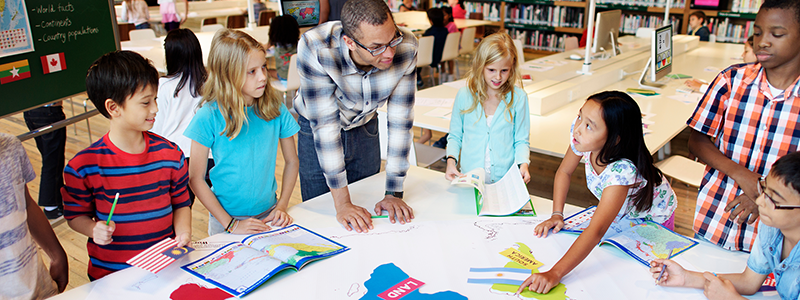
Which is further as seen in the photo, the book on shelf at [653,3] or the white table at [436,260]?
the book on shelf at [653,3]

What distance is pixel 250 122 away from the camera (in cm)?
167

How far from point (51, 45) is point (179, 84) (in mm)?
690

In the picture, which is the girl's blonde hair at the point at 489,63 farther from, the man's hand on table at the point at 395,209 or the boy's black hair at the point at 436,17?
the boy's black hair at the point at 436,17

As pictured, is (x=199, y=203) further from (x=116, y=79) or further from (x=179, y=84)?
(x=116, y=79)

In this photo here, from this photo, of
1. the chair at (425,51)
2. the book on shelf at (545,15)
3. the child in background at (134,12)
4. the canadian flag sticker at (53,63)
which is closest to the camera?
the canadian flag sticker at (53,63)

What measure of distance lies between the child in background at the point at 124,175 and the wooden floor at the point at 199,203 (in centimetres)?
115

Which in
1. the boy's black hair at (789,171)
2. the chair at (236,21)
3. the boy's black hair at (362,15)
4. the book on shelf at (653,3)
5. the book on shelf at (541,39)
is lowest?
the book on shelf at (541,39)

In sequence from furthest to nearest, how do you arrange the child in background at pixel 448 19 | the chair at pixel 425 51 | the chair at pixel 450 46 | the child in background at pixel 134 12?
1. the child in background at pixel 134 12
2. the child in background at pixel 448 19
3. the chair at pixel 450 46
4. the chair at pixel 425 51

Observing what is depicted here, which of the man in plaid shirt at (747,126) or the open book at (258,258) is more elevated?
the man in plaid shirt at (747,126)

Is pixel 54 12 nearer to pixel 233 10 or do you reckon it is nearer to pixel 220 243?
pixel 220 243

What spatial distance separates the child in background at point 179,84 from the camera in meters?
2.19

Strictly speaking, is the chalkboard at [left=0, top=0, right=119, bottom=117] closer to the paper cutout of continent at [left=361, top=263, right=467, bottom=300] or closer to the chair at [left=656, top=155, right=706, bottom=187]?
the paper cutout of continent at [left=361, top=263, right=467, bottom=300]

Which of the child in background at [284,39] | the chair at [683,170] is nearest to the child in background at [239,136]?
the chair at [683,170]

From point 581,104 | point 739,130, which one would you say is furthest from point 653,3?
point 739,130
